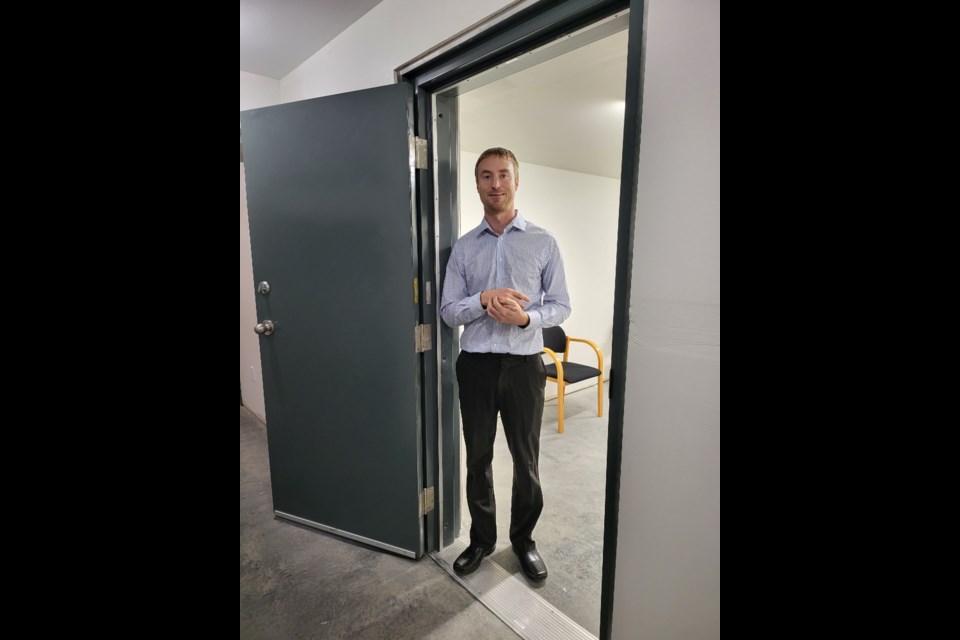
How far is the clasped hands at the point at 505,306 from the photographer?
149 cm

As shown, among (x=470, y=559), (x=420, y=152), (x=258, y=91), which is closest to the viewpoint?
(x=420, y=152)

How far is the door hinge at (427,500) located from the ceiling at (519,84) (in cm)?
157

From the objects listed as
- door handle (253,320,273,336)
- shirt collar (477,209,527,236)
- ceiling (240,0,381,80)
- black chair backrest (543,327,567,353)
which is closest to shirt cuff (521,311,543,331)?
shirt collar (477,209,527,236)

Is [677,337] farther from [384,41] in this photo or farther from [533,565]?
[384,41]

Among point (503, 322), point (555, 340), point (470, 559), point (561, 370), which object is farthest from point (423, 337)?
point (555, 340)

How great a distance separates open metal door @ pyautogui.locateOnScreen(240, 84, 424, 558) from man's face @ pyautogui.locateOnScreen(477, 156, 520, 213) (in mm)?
271

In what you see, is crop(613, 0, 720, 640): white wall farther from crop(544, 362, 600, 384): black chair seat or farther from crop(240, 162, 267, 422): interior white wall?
crop(240, 162, 267, 422): interior white wall

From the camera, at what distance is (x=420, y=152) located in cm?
160

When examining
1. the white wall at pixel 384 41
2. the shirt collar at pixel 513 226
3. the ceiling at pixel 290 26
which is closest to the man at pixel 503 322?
the shirt collar at pixel 513 226

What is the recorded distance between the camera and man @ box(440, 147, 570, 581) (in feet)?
5.23

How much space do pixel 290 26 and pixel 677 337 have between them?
1.95 meters
